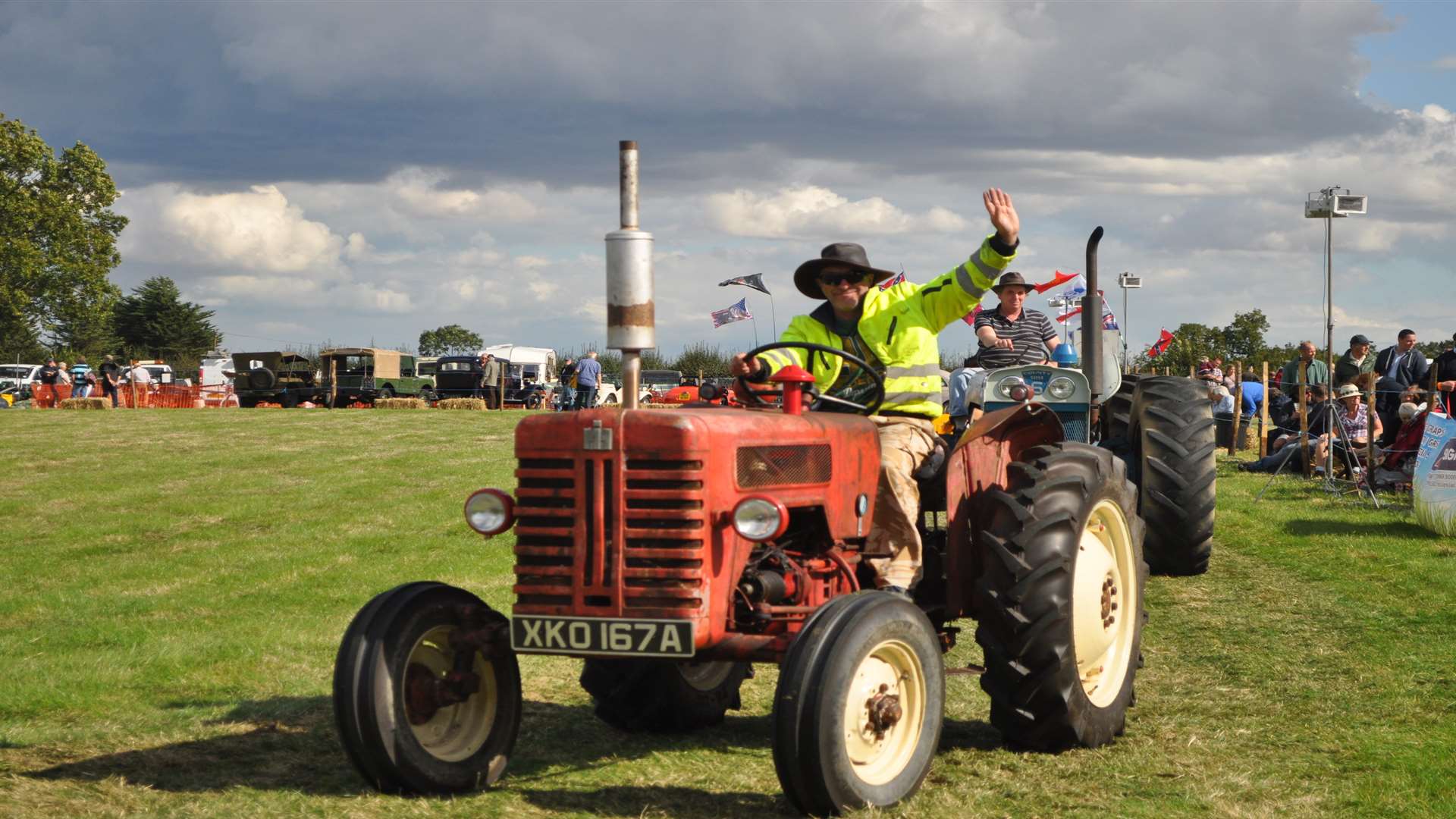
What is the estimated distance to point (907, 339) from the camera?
587 cm

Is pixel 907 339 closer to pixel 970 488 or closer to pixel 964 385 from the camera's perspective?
pixel 970 488

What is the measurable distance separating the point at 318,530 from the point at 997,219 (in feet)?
29.9

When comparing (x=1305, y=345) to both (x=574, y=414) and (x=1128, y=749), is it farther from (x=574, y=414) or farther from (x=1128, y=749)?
(x=574, y=414)

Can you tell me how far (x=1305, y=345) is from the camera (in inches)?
697

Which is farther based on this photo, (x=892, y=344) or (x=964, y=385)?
(x=964, y=385)

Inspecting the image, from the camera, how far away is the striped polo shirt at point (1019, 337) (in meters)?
9.67

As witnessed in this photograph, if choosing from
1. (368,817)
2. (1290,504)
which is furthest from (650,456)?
(1290,504)

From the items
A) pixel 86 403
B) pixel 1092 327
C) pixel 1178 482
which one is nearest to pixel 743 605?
pixel 1092 327

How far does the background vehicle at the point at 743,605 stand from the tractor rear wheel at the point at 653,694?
0.43 ft

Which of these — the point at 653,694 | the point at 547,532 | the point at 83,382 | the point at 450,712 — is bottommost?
the point at 653,694

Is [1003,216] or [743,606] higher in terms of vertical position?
[1003,216]

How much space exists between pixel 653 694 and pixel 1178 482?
4.87 metres

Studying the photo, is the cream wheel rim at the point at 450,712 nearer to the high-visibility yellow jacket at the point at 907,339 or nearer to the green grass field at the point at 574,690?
the green grass field at the point at 574,690

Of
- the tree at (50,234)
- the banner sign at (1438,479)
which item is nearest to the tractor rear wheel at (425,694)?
the banner sign at (1438,479)
